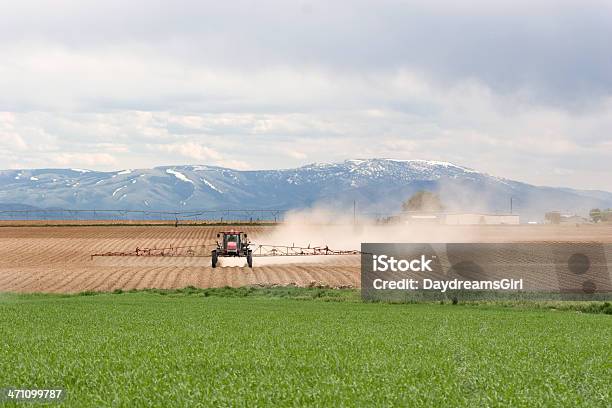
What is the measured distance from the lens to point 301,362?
16.3m

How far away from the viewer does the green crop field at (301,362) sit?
12.6 meters

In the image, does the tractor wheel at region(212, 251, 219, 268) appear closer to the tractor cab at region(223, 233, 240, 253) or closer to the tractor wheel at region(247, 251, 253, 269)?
the tractor cab at region(223, 233, 240, 253)

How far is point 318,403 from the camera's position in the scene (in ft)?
39.4

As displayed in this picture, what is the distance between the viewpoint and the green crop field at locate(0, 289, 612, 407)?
12.6 meters

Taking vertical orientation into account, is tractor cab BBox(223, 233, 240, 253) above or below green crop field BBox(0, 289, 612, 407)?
above

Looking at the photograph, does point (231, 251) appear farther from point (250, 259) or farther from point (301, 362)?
point (301, 362)

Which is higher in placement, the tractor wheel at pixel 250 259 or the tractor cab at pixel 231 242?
the tractor cab at pixel 231 242

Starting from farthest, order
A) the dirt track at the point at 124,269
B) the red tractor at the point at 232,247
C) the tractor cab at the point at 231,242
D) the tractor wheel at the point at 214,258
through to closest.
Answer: the tractor wheel at the point at 214,258, the tractor cab at the point at 231,242, the red tractor at the point at 232,247, the dirt track at the point at 124,269

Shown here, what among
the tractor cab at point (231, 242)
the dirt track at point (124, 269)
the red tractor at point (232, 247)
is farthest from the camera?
the tractor cab at point (231, 242)

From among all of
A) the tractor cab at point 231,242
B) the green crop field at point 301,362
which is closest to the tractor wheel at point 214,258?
the tractor cab at point 231,242

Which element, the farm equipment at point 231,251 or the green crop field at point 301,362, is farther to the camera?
the farm equipment at point 231,251

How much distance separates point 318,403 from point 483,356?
24.5 ft

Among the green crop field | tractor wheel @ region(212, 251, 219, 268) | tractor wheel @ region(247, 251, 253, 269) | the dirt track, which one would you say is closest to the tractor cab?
tractor wheel @ region(247, 251, 253, 269)

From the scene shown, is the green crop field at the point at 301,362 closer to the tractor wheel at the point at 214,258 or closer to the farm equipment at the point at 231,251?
the farm equipment at the point at 231,251
